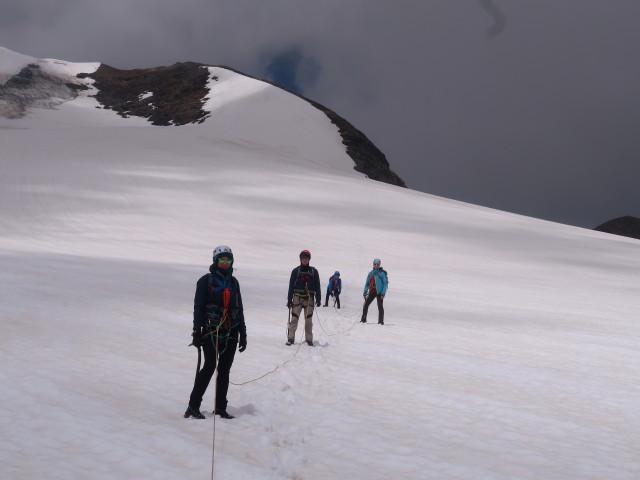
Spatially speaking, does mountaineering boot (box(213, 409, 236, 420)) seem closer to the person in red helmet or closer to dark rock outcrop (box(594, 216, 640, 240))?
the person in red helmet

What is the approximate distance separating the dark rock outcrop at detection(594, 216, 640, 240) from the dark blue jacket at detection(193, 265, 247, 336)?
5339 inches

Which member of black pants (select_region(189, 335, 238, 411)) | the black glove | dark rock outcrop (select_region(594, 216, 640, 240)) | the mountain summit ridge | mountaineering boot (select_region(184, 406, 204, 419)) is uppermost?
the mountain summit ridge

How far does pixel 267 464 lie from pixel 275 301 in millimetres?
9727

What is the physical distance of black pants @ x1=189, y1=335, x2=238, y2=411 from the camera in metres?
5.61

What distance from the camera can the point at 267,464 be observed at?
461 cm

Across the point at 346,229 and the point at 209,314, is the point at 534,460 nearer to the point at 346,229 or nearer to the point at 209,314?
the point at 209,314

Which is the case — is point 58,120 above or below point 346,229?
above

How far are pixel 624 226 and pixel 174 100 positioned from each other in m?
110

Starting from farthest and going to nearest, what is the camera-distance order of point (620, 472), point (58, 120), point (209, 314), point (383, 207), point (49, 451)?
point (58, 120) → point (383, 207) → point (209, 314) → point (620, 472) → point (49, 451)

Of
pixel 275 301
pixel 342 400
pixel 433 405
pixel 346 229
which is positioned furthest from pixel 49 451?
pixel 346 229

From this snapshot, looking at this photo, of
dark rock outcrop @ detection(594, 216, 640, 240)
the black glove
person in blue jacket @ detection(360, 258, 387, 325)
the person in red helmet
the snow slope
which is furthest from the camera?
dark rock outcrop @ detection(594, 216, 640, 240)

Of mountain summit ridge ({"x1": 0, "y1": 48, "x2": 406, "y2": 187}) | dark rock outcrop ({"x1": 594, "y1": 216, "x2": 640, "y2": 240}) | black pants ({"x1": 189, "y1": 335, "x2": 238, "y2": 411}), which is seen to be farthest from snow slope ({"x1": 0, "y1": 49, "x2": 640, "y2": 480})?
dark rock outcrop ({"x1": 594, "y1": 216, "x2": 640, "y2": 240})

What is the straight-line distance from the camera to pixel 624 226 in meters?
126

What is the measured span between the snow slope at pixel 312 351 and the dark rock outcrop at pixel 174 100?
134ft
